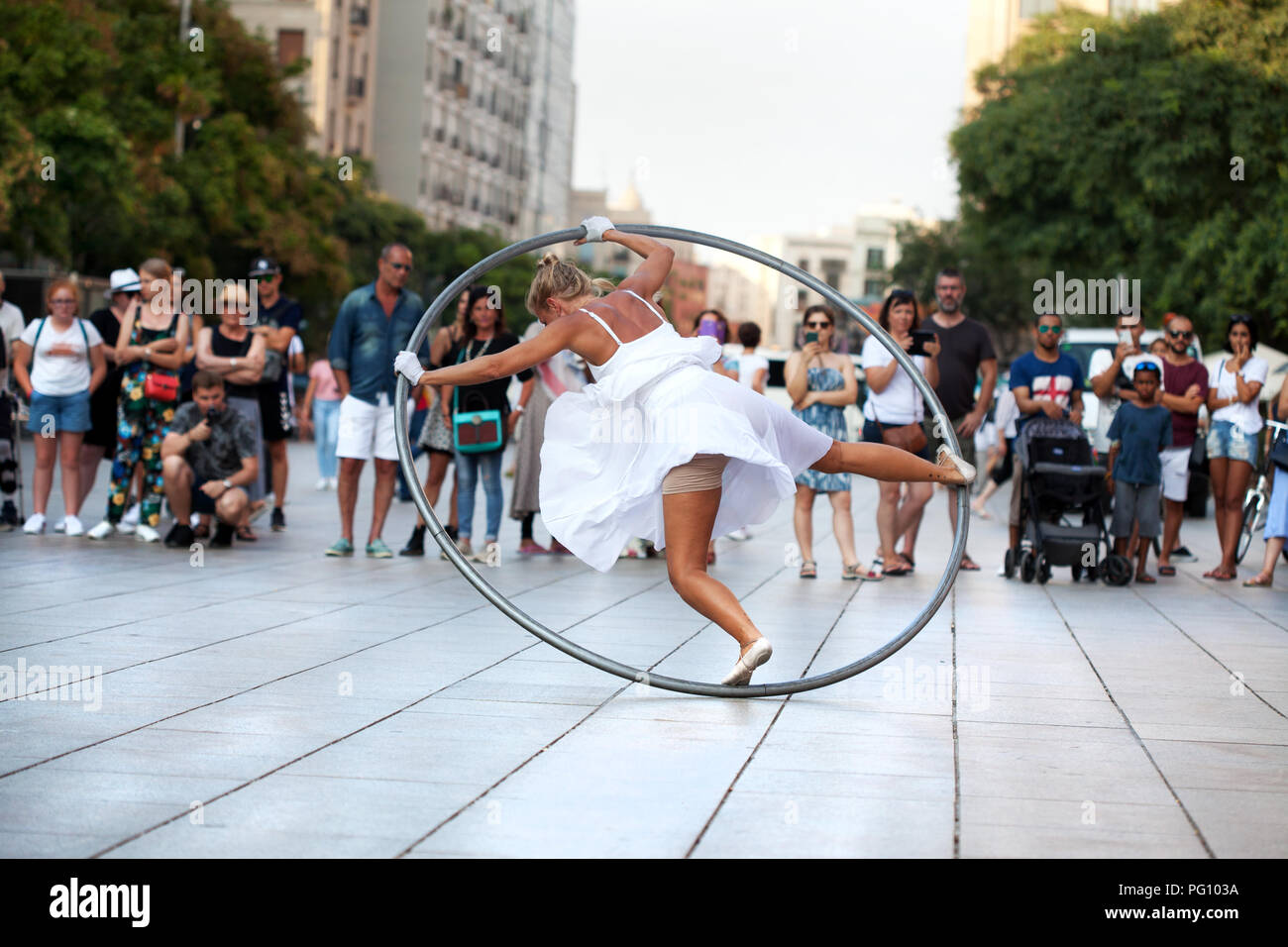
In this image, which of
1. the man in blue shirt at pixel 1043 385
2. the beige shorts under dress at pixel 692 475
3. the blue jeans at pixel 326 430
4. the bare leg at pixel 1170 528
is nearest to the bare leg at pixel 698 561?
the beige shorts under dress at pixel 692 475

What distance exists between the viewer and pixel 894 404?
12.9 m

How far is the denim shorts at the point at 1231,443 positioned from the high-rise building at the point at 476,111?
197 feet

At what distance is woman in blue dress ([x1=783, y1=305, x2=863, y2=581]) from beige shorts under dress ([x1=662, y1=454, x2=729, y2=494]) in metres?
5.40

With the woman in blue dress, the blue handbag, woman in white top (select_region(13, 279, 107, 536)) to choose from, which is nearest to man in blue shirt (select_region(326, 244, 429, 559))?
the blue handbag

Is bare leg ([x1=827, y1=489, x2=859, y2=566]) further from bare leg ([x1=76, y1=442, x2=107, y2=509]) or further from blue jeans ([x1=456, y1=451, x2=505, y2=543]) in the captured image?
bare leg ([x1=76, y1=442, x2=107, y2=509])

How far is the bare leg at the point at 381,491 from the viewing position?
13406 mm

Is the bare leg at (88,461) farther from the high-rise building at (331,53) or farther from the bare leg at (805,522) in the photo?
the high-rise building at (331,53)

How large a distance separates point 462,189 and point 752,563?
8286 cm

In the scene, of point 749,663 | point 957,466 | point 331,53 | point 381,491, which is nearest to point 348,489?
point 381,491

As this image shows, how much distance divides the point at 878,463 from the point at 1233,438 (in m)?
7.30

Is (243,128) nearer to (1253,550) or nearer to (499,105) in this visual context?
(1253,550)

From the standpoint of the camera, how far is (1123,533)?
13.9 m

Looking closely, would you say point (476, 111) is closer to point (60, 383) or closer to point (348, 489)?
point (60, 383)
